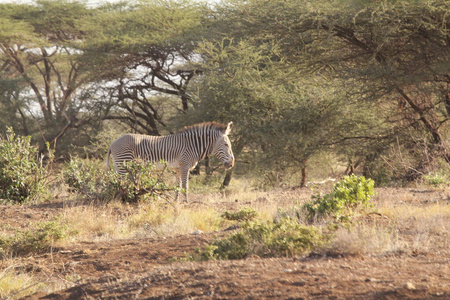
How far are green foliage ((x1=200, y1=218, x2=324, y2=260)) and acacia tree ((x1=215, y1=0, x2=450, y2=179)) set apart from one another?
8.50 m

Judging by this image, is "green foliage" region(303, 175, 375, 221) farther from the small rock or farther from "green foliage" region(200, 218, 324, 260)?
the small rock

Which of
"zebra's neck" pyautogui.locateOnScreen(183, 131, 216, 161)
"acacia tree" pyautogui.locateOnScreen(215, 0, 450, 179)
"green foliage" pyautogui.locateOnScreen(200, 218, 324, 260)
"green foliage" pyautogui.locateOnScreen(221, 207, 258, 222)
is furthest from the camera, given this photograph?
"acacia tree" pyautogui.locateOnScreen(215, 0, 450, 179)

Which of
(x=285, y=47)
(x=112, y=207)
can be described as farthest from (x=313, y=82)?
(x=112, y=207)

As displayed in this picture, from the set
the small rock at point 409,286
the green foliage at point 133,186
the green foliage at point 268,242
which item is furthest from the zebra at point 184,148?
the small rock at point 409,286

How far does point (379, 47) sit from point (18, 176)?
9.00 m

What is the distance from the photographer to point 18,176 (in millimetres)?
11461

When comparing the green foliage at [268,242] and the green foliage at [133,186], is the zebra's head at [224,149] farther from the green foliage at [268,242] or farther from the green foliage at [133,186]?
the green foliage at [268,242]

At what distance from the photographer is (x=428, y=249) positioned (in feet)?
18.3

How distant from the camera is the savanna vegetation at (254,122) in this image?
24.2ft

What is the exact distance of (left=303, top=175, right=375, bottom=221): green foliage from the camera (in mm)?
7734

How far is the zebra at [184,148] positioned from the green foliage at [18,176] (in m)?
1.69

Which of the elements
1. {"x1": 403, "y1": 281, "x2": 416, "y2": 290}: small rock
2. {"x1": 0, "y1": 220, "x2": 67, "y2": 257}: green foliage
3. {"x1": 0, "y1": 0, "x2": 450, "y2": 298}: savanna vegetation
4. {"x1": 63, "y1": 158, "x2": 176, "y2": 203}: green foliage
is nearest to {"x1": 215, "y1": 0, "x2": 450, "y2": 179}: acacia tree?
{"x1": 0, "y1": 0, "x2": 450, "y2": 298}: savanna vegetation

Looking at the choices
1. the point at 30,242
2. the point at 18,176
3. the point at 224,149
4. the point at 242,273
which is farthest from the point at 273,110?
the point at 242,273

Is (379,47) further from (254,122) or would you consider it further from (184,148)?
(184,148)
